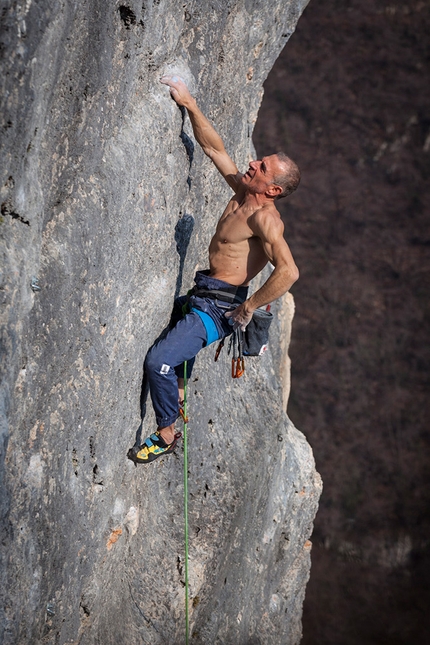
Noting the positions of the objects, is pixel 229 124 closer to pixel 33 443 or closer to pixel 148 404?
pixel 148 404

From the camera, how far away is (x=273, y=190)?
3.88 m

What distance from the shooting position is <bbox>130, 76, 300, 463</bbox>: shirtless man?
3.84 metres

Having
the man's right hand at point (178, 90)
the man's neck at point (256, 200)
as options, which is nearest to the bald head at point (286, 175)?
the man's neck at point (256, 200)

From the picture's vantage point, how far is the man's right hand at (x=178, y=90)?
382 cm

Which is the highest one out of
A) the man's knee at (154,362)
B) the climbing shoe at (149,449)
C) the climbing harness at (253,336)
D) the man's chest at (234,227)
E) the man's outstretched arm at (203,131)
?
the man's outstretched arm at (203,131)

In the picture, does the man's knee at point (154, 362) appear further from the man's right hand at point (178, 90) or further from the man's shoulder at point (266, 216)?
the man's right hand at point (178, 90)

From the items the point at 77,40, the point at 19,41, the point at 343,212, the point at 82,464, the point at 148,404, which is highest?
the point at 343,212

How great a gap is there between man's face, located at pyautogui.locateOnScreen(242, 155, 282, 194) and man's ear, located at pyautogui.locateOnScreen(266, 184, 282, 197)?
0.05 ft

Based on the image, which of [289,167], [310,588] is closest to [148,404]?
[289,167]

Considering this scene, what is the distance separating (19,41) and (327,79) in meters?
10.3

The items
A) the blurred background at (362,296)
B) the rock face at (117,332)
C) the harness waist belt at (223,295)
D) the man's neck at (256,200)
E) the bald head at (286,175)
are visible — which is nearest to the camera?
the rock face at (117,332)

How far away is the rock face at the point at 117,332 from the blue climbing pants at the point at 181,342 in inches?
4.9

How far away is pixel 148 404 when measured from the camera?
14.3 feet

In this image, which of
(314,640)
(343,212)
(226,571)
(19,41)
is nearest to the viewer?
(19,41)
